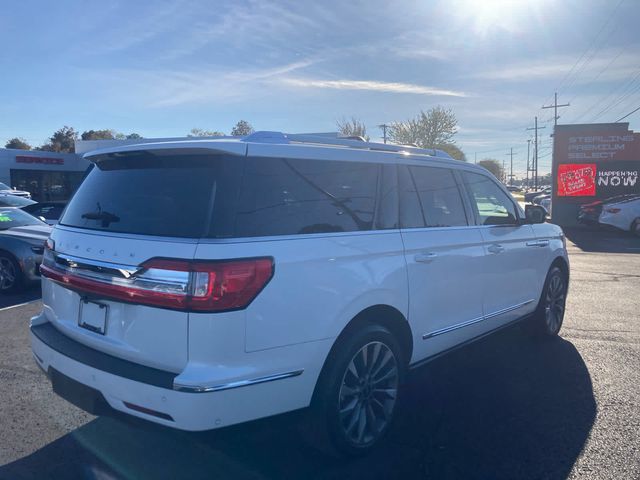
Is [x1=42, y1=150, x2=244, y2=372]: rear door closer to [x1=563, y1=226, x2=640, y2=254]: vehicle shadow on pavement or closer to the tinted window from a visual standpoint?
the tinted window

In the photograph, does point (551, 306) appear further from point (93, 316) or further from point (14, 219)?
point (14, 219)

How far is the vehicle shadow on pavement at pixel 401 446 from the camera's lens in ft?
11.0

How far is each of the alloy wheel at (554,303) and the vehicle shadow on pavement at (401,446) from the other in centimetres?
146

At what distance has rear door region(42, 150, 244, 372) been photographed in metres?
2.82

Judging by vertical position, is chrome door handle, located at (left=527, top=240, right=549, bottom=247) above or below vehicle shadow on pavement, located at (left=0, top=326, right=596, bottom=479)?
above

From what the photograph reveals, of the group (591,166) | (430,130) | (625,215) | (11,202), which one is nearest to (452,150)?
(430,130)

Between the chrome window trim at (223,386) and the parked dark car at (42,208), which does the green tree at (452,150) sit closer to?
the parked dark car at (42,208)

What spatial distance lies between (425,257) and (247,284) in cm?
165

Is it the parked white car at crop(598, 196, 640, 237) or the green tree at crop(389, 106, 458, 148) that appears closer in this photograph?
the parked white car at crop(598, 196, 640, 237)

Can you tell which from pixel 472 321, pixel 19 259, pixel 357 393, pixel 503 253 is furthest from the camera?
pixel 19 259

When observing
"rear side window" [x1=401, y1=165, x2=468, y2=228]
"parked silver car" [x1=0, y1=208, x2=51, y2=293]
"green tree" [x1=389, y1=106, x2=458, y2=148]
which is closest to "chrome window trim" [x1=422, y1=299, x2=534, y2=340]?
"rear side window" [x1=401, y1=165, x2=468, y2=228]

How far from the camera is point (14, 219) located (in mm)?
9523

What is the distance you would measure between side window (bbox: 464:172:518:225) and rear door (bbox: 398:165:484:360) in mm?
258

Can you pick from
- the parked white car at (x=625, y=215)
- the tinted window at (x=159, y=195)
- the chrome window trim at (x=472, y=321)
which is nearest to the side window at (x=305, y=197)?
the tinted window at (x=159, y=195)
